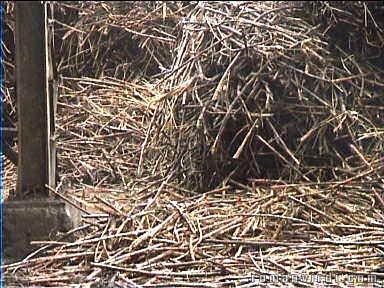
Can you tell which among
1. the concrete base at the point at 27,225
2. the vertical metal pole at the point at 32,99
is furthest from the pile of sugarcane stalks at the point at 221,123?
the vertical metal pole at the point at 32,99

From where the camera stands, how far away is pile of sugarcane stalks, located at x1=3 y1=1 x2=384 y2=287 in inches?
101

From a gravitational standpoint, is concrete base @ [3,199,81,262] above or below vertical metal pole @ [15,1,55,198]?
below

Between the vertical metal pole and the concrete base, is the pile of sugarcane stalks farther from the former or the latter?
the vertical metal pole

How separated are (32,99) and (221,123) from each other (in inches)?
36.2

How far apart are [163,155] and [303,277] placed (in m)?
1.11

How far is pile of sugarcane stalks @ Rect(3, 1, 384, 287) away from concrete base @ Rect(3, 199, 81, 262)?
2.3 inches

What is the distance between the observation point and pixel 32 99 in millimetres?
2443

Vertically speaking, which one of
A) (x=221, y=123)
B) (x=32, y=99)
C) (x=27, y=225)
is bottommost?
(x=27, y=225)

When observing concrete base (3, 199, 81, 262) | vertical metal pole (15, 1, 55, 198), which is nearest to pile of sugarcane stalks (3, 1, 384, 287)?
concrete base (3, 199, 81, 262)

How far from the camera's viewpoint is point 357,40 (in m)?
3.31

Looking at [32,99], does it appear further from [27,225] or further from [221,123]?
[221,123]

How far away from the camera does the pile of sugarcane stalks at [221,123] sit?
8.39ft

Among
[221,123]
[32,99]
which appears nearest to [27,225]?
[32,99]

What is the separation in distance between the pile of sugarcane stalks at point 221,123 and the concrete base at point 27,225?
0.06 meters
